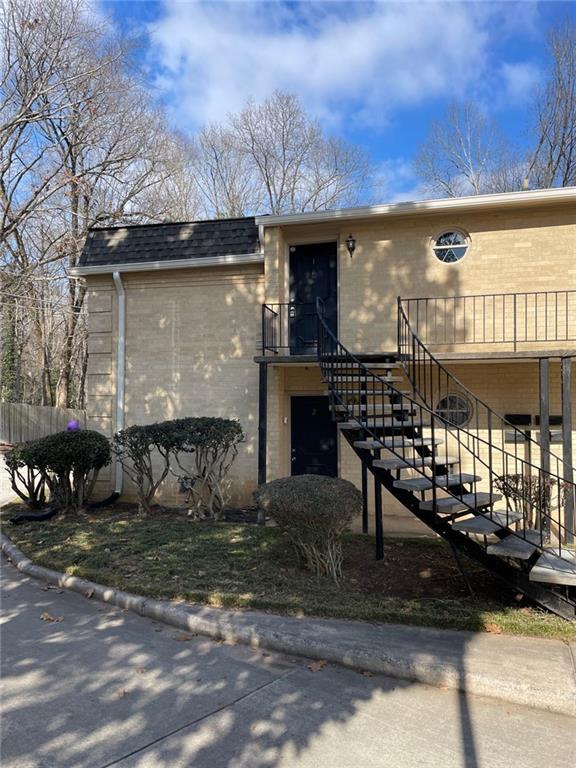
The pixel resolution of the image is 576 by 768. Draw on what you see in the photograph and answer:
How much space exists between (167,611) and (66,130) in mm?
20246

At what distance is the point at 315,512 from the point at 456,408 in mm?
4417

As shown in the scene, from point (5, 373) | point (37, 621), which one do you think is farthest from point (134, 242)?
point (5, 373)

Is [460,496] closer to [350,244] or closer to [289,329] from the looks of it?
[289,329]

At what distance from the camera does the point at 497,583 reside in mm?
5484

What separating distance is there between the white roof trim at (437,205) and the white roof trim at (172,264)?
2.29 feet

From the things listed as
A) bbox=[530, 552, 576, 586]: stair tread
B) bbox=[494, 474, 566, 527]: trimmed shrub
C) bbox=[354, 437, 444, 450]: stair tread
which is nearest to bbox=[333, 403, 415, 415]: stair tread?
bbox=[354, 437, 444, 450]: stair tread

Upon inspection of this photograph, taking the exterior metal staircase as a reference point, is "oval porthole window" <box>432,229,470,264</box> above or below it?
above

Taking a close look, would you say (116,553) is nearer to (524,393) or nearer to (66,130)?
(524,393)

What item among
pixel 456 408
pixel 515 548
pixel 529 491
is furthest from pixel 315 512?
pixel 456 408

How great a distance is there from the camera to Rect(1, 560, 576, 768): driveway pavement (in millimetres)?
2828

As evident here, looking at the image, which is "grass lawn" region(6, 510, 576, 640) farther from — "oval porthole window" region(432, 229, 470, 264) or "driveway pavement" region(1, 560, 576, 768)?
"oval porthole window" region(432, 229, 470, 264)

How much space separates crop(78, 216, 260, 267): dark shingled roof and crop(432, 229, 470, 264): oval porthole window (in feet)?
10.1

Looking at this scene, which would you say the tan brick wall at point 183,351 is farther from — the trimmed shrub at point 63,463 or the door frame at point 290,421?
the trimmed shrub at point 63,463

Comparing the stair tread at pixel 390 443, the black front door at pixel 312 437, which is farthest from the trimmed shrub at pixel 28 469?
the stair tread at pixel 390 443
